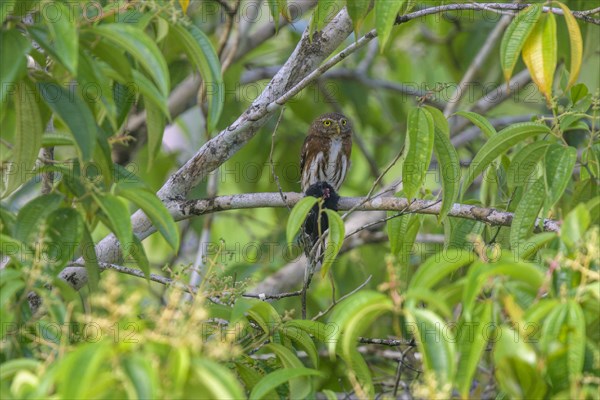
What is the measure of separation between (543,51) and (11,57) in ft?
6.09

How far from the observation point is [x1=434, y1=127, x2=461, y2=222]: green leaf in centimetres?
355

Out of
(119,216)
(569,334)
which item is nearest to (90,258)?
(119,216)

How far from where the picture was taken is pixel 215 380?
2.01 metres

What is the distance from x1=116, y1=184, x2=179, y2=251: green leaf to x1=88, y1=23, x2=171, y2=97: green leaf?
40cm

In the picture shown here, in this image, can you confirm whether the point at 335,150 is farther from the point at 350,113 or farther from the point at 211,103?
the point at 211,103

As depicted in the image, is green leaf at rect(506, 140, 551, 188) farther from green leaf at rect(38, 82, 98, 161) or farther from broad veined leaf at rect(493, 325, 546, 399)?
green leaf at rect(38, 82, 98, 161)

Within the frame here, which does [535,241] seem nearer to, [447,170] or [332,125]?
[447,170]

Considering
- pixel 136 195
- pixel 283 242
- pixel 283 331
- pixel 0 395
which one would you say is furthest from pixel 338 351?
pixel 283 242

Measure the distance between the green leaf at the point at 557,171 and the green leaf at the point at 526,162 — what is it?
Result: 0.25ft

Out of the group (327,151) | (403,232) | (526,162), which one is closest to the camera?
(526,162)

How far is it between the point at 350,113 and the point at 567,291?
8.08 meters

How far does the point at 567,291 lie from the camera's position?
7.75 ft

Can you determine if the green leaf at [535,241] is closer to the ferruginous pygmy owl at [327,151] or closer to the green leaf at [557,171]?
the green leaf at [557,171]

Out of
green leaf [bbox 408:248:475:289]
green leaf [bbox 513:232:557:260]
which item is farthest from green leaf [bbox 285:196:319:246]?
green leaf [bbox 513:232:557:260]
